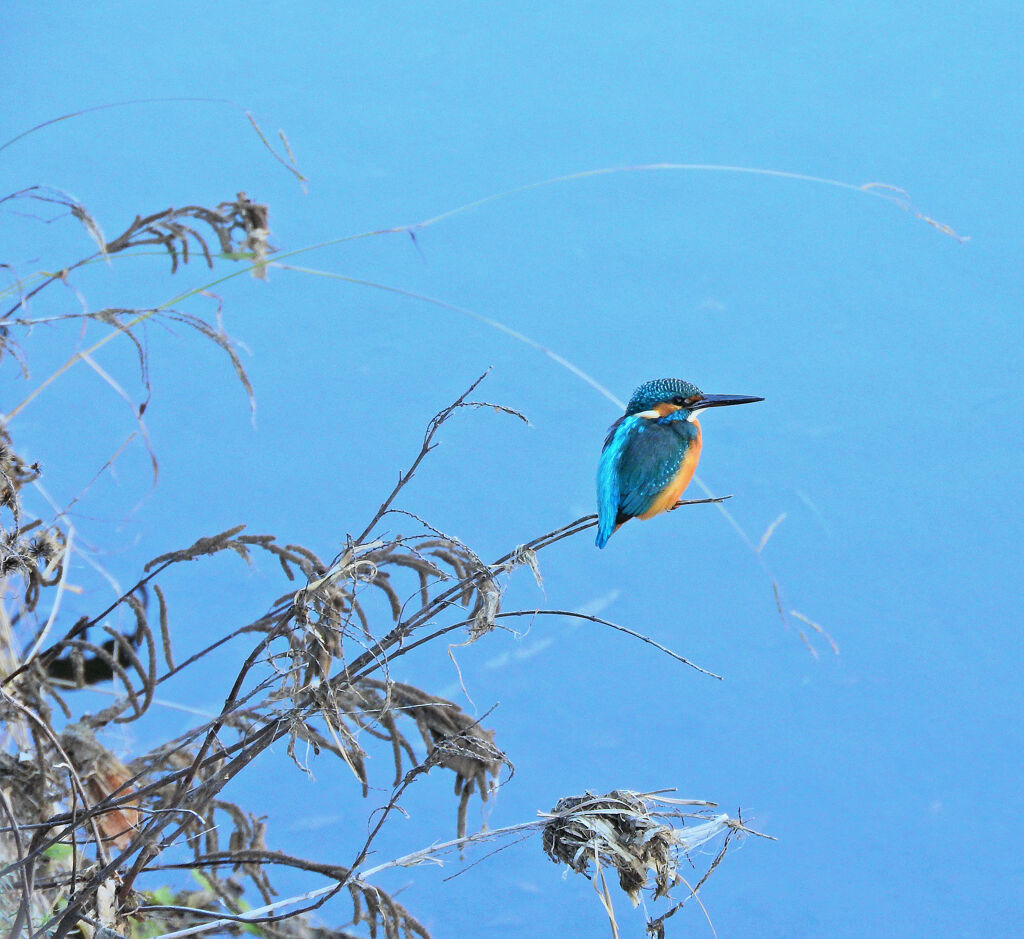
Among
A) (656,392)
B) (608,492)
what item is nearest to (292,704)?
Answer: (608,492)

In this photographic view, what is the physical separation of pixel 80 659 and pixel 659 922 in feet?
2.48

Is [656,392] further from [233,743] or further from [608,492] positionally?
[233,743]

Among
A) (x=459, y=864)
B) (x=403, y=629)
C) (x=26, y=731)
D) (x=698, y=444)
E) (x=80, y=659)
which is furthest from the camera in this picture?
(x=459, y=864)

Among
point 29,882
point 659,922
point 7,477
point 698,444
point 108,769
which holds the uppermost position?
point 698,444

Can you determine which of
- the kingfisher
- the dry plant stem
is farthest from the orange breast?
the dry plant stem

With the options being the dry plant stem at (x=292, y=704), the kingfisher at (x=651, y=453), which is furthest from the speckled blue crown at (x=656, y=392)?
the dry plant stem at (x=292, y=704)

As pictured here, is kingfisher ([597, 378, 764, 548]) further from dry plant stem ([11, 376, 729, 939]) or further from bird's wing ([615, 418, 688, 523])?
dry plant stem ([11, 376, 729, 939])

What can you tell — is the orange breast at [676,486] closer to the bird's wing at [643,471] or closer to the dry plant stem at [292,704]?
the bird's wing at [643,471]

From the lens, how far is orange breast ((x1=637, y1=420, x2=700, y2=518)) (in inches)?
37.7

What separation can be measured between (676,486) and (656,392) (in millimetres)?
100

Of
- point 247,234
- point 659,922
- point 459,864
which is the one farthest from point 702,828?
point 459,864

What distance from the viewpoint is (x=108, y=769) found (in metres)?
1.24

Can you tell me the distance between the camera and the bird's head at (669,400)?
1012 mm

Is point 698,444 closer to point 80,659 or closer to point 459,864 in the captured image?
point 80,659
